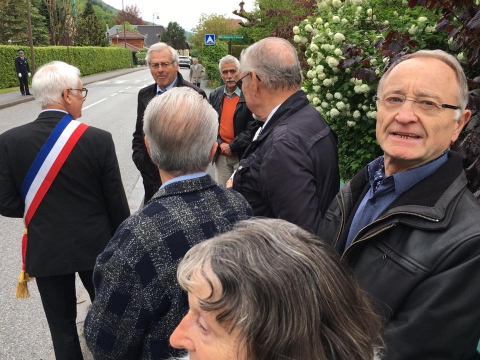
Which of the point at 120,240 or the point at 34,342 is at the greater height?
the point at 120,240

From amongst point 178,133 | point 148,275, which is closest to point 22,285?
point 148,275

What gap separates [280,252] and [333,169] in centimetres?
147

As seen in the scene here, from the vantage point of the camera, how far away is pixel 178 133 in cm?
156

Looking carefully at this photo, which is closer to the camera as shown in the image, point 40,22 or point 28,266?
point 28,266

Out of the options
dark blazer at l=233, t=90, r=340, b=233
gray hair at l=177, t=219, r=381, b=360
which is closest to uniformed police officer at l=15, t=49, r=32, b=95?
dark blazer at l=233, t=90, r=340, b=233

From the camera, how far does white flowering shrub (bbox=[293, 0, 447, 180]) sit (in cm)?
405

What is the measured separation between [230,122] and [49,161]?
272 centimetres

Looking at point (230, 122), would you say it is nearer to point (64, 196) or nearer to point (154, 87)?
point (154, 87)

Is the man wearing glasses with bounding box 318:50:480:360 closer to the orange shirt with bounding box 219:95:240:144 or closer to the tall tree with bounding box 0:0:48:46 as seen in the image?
the orange shirt with bounding box 219:95:240:144

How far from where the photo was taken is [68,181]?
244cm

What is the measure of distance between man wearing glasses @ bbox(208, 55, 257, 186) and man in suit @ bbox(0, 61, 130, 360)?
223 centimetres

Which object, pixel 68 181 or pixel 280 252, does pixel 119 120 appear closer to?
pixel 68 181

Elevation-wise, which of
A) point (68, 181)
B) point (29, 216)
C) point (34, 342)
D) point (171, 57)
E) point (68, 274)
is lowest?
point (34, 342)

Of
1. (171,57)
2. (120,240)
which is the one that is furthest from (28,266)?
(171,57)
